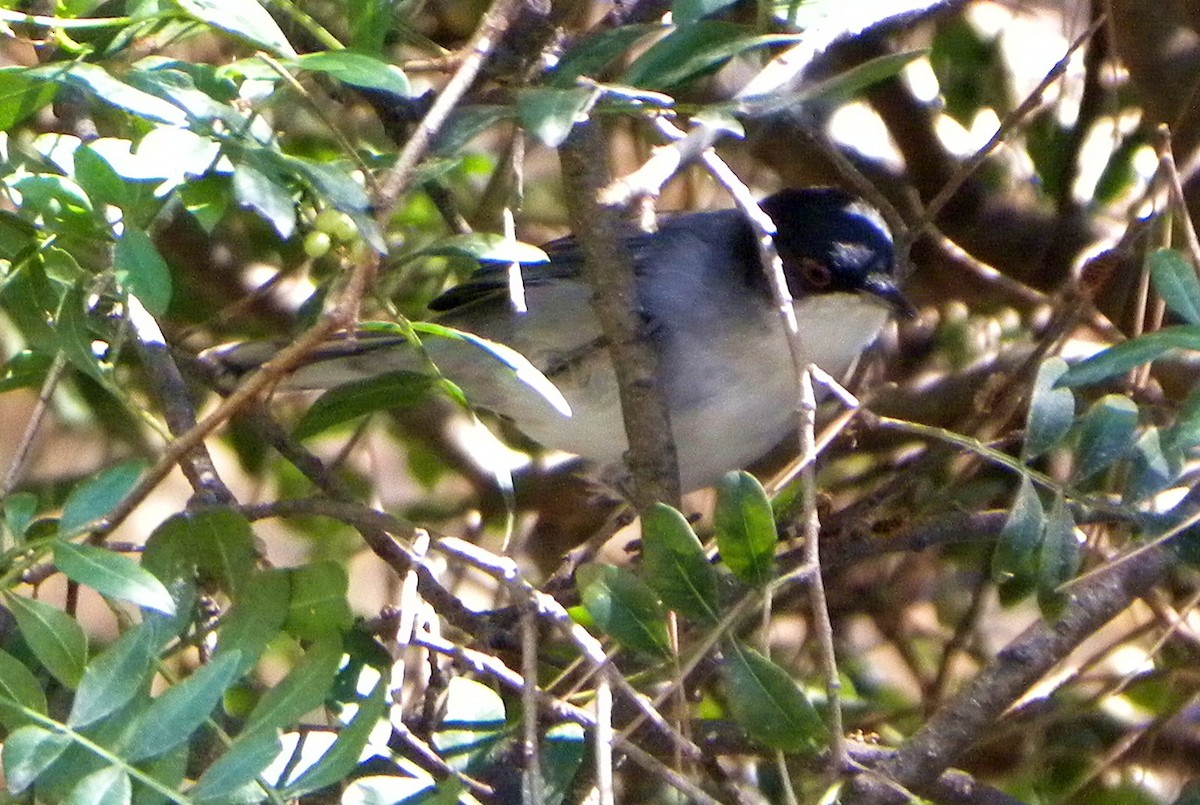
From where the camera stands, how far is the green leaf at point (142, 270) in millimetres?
1618

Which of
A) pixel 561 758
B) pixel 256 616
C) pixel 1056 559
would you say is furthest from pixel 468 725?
pixel 1056 559

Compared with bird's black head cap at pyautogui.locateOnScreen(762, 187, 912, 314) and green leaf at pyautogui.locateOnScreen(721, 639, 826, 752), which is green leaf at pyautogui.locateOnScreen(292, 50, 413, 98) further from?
bird's black head cap at pyautogui.locateOnScreen(762, 187, 912, 314)

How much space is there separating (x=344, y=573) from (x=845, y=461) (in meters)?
1.88

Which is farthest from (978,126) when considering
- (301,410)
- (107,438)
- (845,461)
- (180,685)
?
(180,685)

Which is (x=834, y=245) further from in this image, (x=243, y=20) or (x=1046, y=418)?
(x=243, y=20)

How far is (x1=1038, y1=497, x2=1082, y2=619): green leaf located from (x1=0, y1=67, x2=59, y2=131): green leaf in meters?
1.36

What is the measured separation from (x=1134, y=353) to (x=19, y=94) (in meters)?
1.34

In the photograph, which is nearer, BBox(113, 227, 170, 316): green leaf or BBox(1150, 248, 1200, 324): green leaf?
BBox(113, 227, 170, 316): green leaf

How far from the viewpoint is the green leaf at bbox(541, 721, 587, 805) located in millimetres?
2049

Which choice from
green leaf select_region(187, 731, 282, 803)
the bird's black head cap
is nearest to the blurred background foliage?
A: green leaf select_region(187, 731, 282, 803)

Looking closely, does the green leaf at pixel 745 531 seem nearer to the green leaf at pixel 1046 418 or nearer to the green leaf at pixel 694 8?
the green leaf at pixel 1046 418

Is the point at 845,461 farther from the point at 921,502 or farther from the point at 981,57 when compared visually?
the point at 981,57

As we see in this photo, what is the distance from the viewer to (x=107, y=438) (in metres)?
3.55

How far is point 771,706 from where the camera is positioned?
68.1 inches
